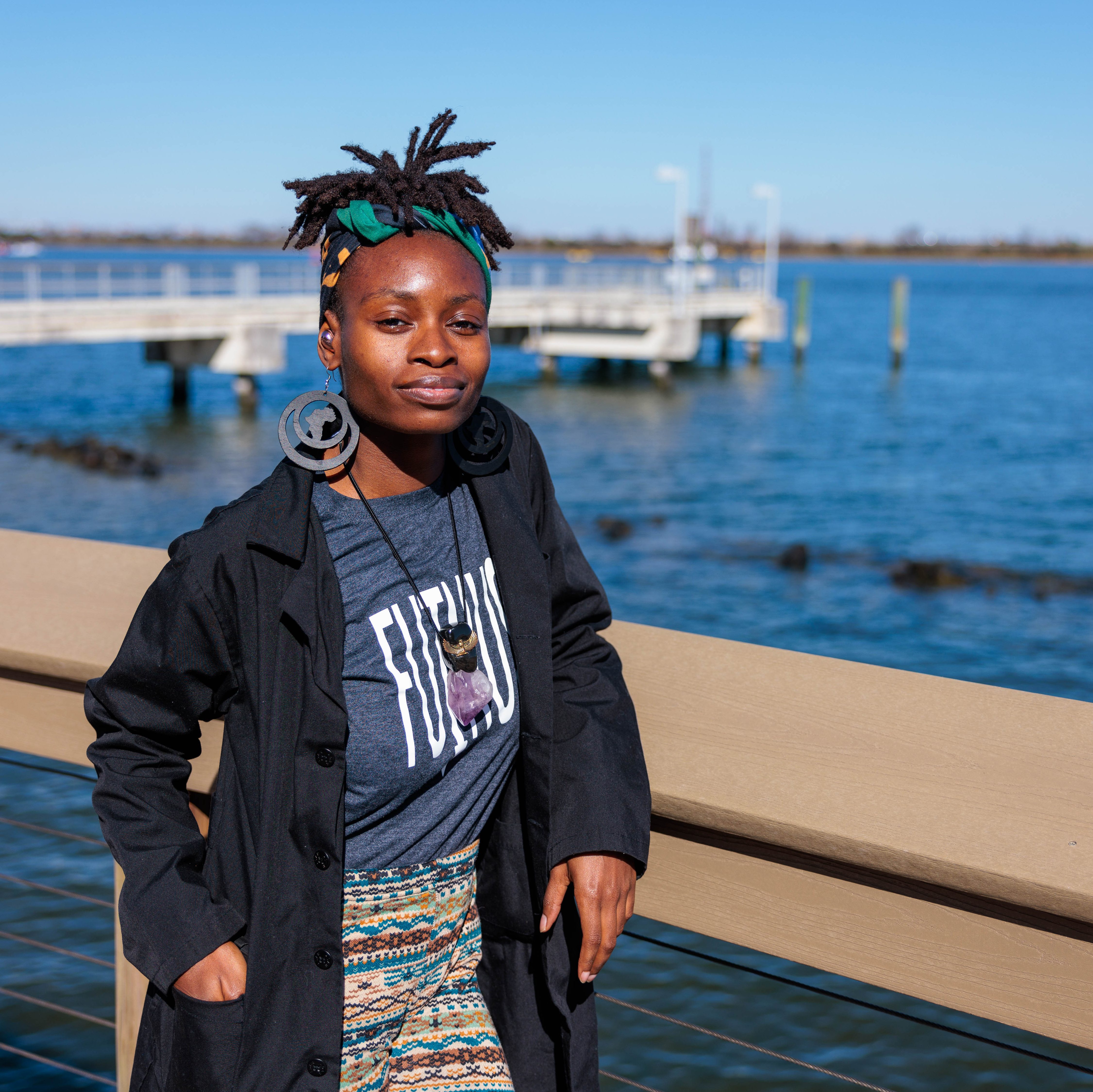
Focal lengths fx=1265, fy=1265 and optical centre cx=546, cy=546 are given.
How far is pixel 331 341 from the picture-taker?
5.77 feet

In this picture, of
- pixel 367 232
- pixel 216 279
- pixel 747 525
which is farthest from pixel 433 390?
pixel 216 279

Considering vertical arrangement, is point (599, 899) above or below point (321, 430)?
below

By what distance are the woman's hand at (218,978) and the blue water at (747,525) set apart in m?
2.61

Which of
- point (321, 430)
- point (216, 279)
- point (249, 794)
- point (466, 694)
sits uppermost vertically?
point (216, 279)

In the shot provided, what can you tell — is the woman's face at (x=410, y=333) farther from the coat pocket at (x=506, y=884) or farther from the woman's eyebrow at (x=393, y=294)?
the coat pocket at (x=506, y=884)

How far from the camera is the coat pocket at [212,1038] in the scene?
63.0 inches

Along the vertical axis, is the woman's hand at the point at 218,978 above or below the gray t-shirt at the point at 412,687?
below

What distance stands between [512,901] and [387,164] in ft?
3.43

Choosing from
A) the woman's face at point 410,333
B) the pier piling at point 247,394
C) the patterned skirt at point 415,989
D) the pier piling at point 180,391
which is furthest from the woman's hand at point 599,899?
the pier piling at point 180,391

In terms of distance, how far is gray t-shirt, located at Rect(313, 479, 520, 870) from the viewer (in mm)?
1642

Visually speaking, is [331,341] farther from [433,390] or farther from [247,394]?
[247,394]

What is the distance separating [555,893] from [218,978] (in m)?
0.46

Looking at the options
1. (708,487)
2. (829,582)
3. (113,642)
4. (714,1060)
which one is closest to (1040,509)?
(708,487)

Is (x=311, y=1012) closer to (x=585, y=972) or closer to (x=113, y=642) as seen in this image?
(x=585, y=972)
